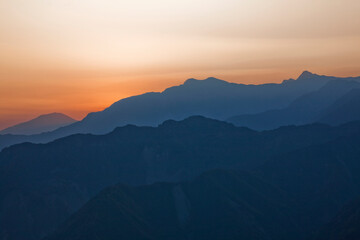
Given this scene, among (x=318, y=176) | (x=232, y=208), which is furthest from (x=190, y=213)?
(x=318, y=176)

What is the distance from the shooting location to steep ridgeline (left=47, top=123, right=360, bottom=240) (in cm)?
12175

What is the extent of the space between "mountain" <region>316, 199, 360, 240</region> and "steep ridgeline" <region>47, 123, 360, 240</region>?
0.23 m

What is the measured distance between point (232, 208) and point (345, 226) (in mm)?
34435

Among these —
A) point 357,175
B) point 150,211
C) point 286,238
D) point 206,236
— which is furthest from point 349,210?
point 357,175

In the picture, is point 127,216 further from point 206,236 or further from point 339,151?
point 339,151

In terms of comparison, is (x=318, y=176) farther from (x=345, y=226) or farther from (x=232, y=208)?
(x=345, y=226)

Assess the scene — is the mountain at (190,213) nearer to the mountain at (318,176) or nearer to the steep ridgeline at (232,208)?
the steep ridgeline at (232,208)

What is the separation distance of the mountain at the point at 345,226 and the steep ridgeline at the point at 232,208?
23 centimetres

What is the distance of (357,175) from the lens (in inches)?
6575

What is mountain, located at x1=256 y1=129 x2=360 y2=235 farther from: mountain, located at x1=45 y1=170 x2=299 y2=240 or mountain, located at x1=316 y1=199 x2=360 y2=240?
mountain, located at x1=316 y1=199 x2=360 y2=240

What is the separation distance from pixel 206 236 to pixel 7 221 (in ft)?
226

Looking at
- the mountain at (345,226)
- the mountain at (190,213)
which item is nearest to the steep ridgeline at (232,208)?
the mountain at (190,213)

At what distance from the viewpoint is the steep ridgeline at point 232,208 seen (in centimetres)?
12175

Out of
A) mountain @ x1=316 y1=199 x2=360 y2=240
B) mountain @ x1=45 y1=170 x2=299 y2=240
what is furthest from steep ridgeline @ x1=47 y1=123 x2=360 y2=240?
mountain @ x1=316 y1=199 x2=360 y2=240
